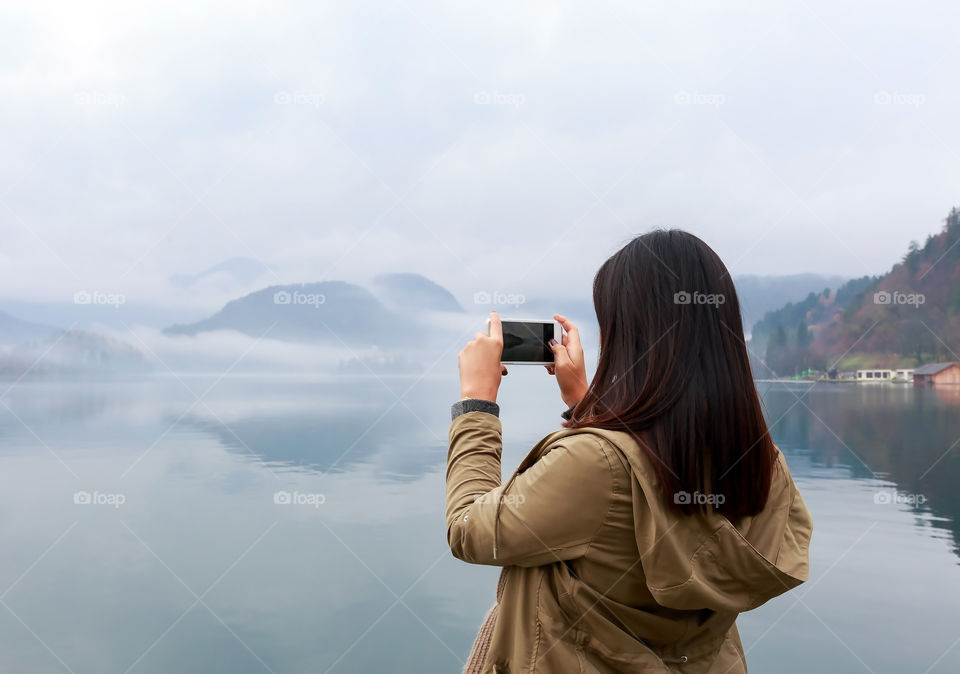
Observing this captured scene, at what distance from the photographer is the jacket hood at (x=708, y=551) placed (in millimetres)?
747

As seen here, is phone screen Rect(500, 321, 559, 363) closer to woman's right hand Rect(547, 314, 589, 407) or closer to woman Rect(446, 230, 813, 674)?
woman's right hand Rect(547, 314, 589, 407)

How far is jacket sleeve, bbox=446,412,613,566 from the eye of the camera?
2.44 ft

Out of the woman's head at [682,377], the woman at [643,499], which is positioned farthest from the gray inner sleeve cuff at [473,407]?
the woman's head at [682,377]

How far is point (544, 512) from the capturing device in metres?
0.75

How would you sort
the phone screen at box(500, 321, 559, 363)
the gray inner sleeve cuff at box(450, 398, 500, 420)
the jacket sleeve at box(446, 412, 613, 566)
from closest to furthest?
1. the jacket sleeve at box(446, 412, 613, 566)
2. the gray inner sleeve cuff at box(450, 398, 500, 420)
3. the phone screen at box(500, 321, 559, 363)

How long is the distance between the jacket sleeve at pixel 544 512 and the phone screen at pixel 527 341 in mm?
274

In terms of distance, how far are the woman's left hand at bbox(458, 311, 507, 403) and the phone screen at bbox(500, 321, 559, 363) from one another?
0.05 meters

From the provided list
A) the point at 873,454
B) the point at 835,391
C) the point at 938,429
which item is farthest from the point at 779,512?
the point at 873,454

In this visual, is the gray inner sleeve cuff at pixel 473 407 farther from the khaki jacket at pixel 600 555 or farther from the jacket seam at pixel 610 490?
the jacket seam at pixel 610 490

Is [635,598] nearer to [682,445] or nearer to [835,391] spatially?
[682,445]

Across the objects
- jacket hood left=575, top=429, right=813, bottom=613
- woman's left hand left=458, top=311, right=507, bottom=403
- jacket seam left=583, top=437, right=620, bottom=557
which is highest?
woman's left hand left=458, top=311, right=507, bottom=403

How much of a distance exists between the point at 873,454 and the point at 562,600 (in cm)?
601

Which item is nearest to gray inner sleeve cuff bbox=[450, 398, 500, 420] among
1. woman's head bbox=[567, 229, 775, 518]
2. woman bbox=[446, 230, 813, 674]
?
woman bbox=[446, 230, 813, 674]

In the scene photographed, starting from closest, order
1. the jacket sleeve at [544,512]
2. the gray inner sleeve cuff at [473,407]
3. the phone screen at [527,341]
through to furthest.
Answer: the jacket sleeve at [544,512], the gray inner sleeve cuff at [473,407], the phone screen at [527,341]
